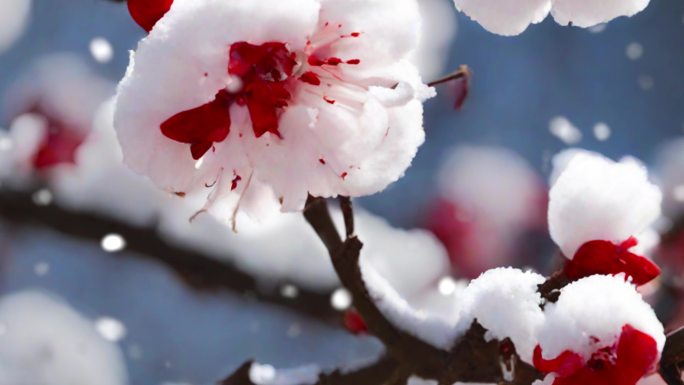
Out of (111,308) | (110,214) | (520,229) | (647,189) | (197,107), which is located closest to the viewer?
(197,107)

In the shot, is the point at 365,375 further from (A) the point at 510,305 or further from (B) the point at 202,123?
(B) the point at 202,123

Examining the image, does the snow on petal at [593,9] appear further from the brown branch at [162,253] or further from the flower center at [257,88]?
the brown branch at [162,253]

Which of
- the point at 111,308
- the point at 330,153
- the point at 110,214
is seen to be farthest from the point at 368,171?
the point at 111,308

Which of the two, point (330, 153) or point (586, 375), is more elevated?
point (330, 153)

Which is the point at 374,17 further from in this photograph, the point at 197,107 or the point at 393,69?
the point at 197,107

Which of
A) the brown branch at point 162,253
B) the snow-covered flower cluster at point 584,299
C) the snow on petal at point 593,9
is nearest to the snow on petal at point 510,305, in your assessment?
the snow-covered flower cluster at point 584,299

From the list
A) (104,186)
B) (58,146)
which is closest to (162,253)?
(104,186)

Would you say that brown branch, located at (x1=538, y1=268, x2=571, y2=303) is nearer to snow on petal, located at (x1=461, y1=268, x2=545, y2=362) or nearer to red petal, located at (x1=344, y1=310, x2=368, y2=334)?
snow on petal, located at (x1=461, y1=268, x2=545, y2=362)
